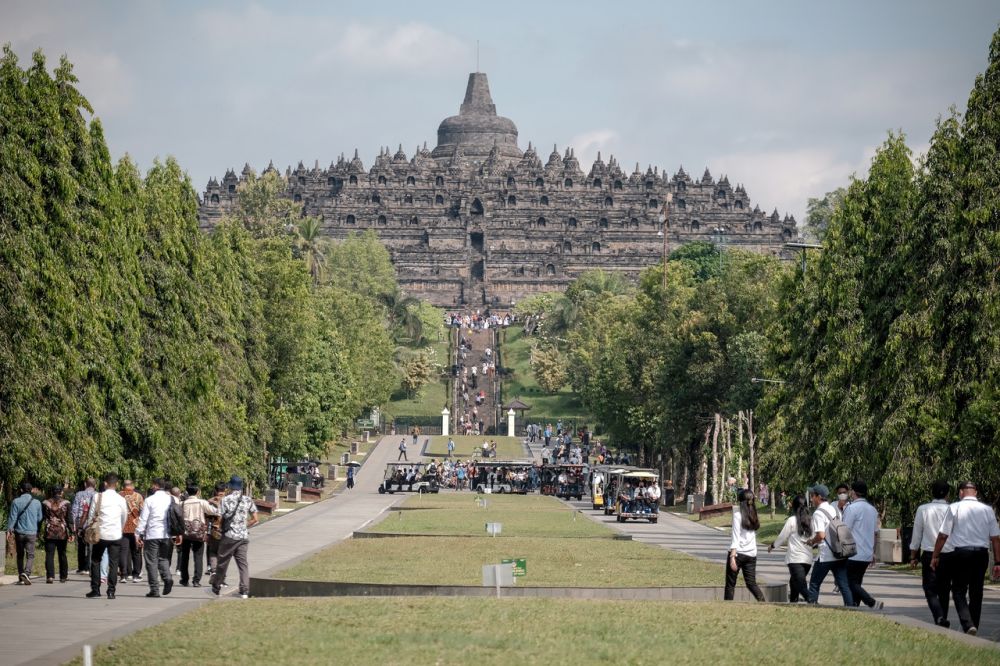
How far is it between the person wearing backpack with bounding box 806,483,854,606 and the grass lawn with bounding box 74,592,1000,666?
42.9 inches

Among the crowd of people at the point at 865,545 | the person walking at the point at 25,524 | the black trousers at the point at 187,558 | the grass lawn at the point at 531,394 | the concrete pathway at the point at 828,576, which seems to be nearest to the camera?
the crowd of people at the point at 865,545

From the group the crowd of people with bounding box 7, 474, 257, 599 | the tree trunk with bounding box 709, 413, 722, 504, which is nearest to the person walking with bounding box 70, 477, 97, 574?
the crowd of people with bounding box 7, 474, 257, 599

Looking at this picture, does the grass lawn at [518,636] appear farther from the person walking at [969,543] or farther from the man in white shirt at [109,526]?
the man in white shirt at [109,526]

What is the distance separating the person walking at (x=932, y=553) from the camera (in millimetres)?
21734

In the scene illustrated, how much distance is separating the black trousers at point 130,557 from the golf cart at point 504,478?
57.9 m

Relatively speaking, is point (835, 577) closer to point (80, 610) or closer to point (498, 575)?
point (498, 575)

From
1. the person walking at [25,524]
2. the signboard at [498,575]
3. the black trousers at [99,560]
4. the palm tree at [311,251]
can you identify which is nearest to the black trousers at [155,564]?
the black trousers at [99,560]

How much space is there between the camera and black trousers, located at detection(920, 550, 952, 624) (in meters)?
21.7

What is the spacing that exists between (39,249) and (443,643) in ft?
63.7

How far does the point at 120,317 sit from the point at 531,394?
9794cm

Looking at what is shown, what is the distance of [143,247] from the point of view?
153ft

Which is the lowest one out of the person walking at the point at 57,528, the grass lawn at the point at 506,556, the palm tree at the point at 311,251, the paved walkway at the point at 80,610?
the grass lawn at the point at 506,556

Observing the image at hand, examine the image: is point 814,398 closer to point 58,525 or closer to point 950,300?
point 950,300

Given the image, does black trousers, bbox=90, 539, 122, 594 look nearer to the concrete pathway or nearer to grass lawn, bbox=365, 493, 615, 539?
the concrete pathway
